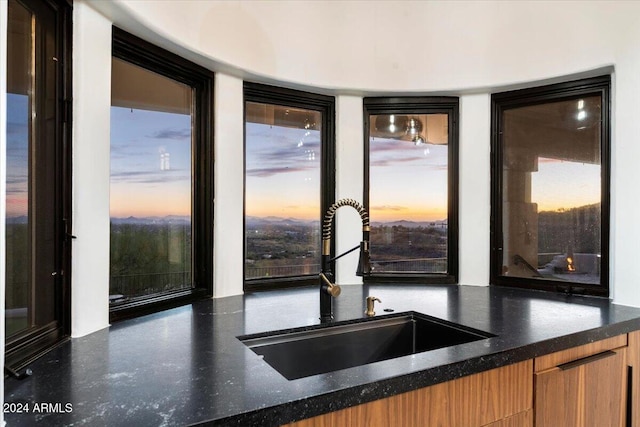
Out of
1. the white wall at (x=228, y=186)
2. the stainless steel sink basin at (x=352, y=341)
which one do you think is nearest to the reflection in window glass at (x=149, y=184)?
the white wall at (x=228, y=186)

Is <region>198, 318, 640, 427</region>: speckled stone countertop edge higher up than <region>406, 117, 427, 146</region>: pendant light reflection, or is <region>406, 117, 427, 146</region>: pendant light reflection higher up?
<region>406, 117, 427, 146</region>: pendant light reflection

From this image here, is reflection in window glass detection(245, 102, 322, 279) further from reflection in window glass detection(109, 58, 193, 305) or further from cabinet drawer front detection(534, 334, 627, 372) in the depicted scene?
cabinet drawer front detection(534, 334, 627, 372)

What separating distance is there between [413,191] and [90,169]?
1.80 m

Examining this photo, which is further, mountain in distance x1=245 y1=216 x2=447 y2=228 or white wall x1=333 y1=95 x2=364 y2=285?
white wall x1=333 y1=95 x2=364 y2=285

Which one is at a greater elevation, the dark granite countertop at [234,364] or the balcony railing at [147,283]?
the balcony railing at [147,283]

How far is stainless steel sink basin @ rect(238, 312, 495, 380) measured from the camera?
1519 mm

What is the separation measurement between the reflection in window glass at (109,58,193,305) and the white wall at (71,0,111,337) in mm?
155

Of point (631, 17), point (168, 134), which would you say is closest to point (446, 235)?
point (631, 17)

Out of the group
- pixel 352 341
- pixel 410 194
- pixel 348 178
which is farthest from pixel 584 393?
pixel 348 178

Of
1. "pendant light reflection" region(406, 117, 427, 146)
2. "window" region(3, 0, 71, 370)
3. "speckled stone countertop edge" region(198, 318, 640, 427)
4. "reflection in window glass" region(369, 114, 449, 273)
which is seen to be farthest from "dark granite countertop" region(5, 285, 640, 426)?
"pendant light reflection" region(406, 117, 427, 146)

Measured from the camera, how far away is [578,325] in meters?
1.53

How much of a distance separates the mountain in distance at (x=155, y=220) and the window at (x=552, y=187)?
177 cm

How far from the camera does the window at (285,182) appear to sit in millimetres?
2270

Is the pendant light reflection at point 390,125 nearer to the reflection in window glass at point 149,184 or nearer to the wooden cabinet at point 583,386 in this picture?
the reflection in window glass at point 149,184
